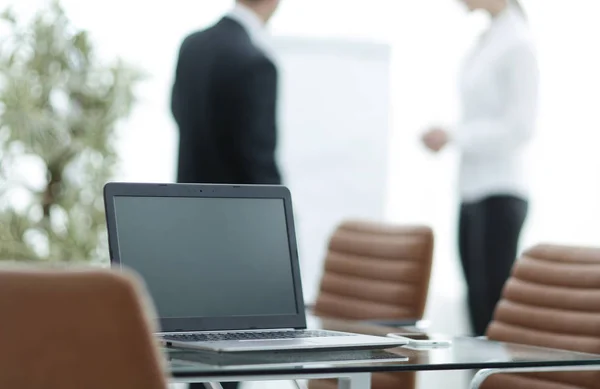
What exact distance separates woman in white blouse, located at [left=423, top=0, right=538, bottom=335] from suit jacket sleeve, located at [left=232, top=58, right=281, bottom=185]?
80cm

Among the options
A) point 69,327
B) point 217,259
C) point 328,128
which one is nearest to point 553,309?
point 217,259

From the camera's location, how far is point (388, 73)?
17.0 feet

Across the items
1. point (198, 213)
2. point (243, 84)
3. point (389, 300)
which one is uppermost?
point (243, 84)

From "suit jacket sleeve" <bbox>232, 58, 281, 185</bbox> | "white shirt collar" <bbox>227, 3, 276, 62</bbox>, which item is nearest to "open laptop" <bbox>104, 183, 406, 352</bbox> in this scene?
"suit jacket sleeve" <bbox>232, 58, 281, 185</bbox>

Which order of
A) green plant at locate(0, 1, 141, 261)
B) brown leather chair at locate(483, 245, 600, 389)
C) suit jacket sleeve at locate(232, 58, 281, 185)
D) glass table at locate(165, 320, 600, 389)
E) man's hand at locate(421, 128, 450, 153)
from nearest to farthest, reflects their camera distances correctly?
glass table at locate(165, 320, 600, 389)
brown leather chair at locate(483, 245, 600, 389)
suit jacket sleeve at locate(232, 58, 281, 185)
man's hand at locate(421, 128, 450, 153)
green plant at locate(0, 1, 141, 261)

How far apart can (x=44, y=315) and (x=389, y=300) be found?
2096mm

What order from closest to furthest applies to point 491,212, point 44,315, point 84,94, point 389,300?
point 44,315 → point 389,300 → point 491,212 → point 84,94

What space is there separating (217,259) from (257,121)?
1.31m

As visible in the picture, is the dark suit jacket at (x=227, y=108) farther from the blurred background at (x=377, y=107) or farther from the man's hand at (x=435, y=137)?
the blurred background at (x=377, y=107)

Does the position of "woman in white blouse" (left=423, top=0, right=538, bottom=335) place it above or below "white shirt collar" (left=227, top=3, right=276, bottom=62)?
below

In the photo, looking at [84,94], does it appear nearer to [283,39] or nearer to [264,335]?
[283,39]

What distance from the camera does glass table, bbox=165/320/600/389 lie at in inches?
69.4

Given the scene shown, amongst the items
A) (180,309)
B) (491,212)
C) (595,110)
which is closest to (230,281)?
(180,309)

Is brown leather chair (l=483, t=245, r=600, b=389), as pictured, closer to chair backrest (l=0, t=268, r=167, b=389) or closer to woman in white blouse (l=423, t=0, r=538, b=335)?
woman in white blouse (l=423, t=0, r=538, b=335)
